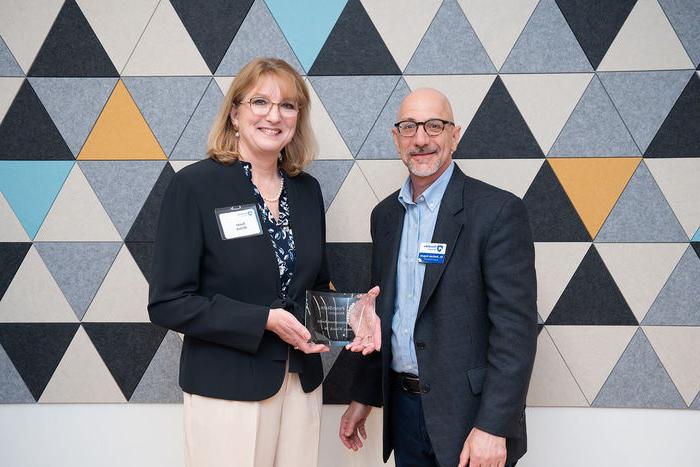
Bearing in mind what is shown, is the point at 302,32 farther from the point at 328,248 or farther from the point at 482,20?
the point at 328,248

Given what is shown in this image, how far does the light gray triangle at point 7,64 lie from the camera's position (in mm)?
2295

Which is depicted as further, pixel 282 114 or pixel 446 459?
pixel 282 114

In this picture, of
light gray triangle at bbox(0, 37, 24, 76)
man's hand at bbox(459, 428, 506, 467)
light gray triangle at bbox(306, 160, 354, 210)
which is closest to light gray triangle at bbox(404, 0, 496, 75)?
light gray triangle at bbox(306, 160, 354, 210)

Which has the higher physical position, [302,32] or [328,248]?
[302,32]

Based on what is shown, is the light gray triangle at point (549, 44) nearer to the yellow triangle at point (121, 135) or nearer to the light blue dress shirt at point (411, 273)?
the light blue dress shirt at point (411, 273)

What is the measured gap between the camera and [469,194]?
1554 mm

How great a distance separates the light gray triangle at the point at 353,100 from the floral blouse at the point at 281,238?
0.75m

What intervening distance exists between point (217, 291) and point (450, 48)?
151 centimetres

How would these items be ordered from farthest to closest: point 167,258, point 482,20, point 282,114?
1. point 482,20
2. point 282,114
3. point 167,258

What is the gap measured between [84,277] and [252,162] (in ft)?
3.99

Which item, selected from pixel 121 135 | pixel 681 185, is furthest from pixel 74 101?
pixel 681 185

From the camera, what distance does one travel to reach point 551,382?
227 centimetres

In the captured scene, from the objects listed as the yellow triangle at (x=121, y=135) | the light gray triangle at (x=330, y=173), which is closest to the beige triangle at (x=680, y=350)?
the light gray triangle at (x=330, y=173)

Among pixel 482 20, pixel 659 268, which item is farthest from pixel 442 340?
pixel 482 20
